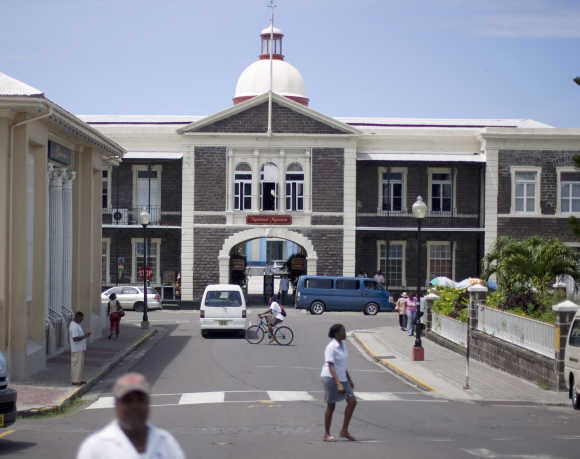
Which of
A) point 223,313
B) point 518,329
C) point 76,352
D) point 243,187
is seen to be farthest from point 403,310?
point 76,352

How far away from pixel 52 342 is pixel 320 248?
24.9 m

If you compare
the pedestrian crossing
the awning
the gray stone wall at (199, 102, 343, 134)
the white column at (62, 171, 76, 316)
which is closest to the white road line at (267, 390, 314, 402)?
the pedestrian crossing

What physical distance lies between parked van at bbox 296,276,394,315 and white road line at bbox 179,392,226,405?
82.5ft

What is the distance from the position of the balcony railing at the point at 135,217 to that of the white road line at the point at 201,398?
30.1m

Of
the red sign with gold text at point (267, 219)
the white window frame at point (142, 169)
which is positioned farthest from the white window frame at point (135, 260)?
the red sign with gold text at point (267, 219)

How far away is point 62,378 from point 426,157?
30561 millimetres

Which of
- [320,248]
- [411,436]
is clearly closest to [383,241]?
[320,248]

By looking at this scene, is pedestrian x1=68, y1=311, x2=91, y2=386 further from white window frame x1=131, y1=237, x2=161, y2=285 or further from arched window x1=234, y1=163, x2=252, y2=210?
white window frame x1=131, y1=237, x2=161, y2=285

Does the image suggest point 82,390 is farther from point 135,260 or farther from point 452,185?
point 452,185

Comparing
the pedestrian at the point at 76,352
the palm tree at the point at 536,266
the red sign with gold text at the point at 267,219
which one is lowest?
the pedestrian at the point at 76,352

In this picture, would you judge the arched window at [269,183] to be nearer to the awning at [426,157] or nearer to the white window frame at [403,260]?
the awning at [426,157]

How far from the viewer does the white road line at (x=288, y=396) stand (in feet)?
55.6

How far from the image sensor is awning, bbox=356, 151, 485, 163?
46.6 meters

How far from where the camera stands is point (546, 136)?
1825 inches
